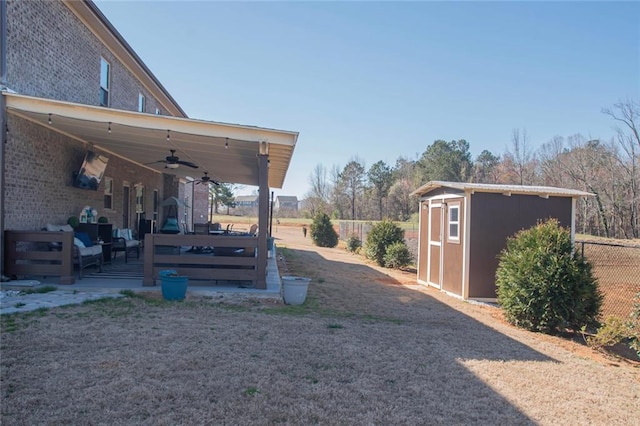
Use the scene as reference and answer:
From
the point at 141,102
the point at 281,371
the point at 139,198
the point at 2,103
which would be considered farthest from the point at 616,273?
the point at 2,103

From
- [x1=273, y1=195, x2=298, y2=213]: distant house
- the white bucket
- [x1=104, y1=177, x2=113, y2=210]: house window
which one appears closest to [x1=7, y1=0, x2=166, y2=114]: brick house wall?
[x1=104, y1=177, x2=113, y2=210]: house window

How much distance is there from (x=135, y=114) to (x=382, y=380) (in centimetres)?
594

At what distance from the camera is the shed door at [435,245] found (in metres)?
11.9

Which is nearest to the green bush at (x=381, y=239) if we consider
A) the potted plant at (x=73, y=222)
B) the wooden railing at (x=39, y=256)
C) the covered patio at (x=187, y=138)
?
the covered patio at (x=187, y=138)

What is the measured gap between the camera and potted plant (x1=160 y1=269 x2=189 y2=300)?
22.6 feet

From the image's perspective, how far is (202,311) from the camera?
21.0 ft

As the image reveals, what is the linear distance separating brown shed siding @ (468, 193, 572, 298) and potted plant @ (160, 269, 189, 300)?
6828 millimetres

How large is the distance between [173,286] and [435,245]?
26.0 feet

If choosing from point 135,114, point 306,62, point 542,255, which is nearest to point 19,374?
point 135,114

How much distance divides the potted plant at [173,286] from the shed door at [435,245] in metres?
7.47

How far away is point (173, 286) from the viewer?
271 inches

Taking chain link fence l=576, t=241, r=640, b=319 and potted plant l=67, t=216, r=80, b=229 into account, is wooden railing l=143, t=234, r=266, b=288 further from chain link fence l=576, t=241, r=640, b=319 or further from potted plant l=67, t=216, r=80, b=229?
chain link fence l=576, t=241, r=640, b=319

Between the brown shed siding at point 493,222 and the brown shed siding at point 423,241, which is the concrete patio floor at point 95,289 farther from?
the brown shed siding at point 423,241

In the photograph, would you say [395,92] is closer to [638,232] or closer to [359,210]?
[638,232]
